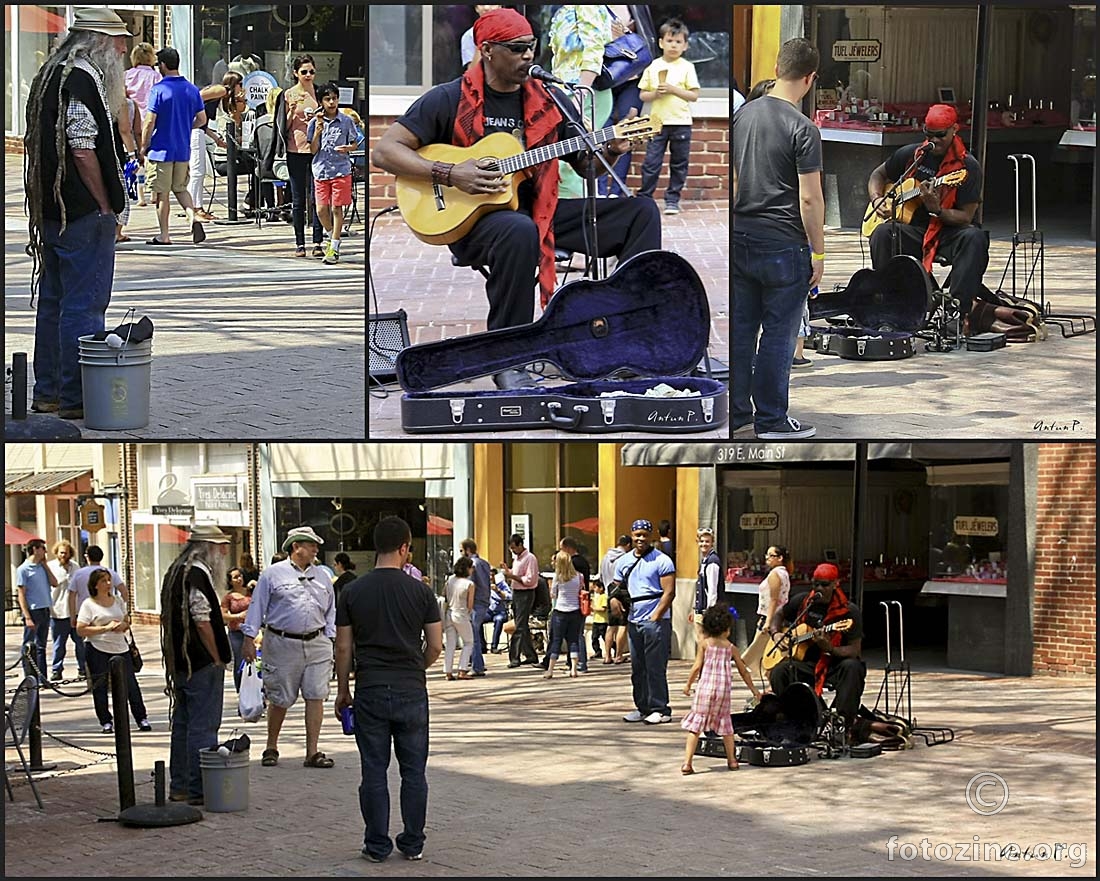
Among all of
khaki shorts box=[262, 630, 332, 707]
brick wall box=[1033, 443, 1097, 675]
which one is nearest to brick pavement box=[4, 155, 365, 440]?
khaki shorts box=[262, 630, 332, 707]

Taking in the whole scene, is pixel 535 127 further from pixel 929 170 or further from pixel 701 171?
pixel 929 170

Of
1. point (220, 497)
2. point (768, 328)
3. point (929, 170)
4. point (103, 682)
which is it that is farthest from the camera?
point (220, 497)

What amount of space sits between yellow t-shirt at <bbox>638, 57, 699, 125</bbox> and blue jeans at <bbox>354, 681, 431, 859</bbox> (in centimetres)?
273

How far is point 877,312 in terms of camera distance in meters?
8.46

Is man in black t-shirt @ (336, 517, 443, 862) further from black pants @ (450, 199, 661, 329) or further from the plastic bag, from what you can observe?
the plastic bag

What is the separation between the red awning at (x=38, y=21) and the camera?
784cm

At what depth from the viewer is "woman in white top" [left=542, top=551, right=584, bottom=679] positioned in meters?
13.7

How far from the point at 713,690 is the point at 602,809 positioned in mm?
1307

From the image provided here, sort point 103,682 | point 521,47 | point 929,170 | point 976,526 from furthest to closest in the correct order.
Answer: point 976,526
point 103,682
point 929,170
point 521,47

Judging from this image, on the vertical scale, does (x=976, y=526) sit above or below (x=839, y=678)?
above

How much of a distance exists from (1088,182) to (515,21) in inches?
108

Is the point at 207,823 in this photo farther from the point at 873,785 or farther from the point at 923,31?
the point at 923,31

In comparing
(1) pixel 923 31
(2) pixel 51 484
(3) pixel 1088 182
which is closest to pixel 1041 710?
(3) pixel 1088 182

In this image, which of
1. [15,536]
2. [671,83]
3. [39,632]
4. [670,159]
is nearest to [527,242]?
[670,159]
